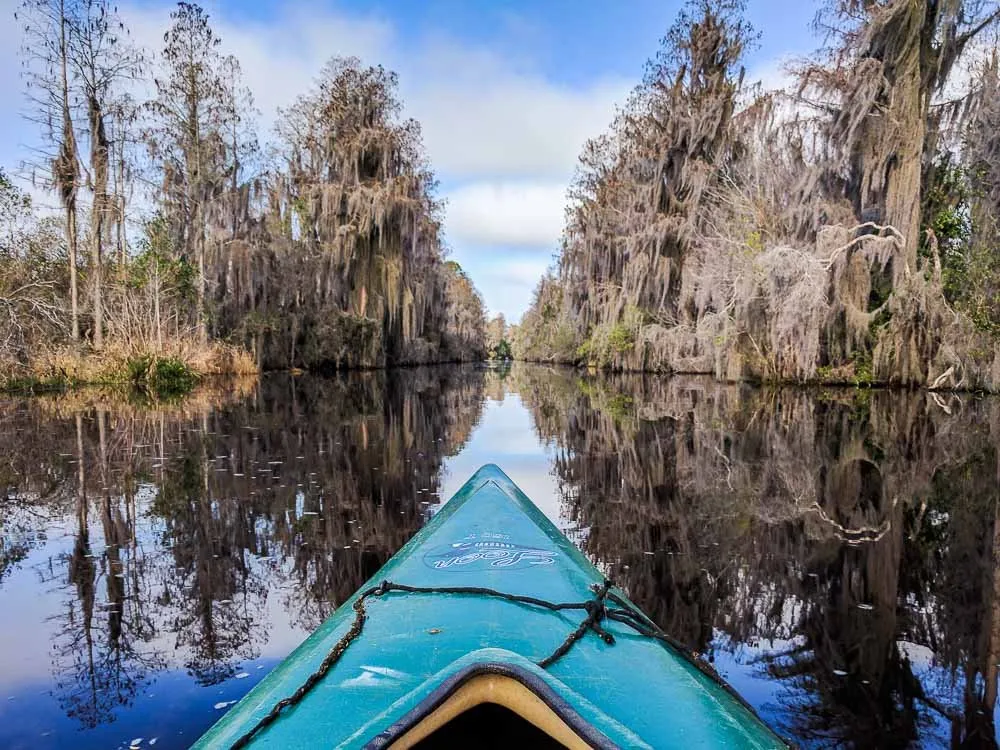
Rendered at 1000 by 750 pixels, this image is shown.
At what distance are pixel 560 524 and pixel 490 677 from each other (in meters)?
3.42

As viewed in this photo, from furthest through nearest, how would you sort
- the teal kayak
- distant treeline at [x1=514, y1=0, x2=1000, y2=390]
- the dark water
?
1. distant treeline at [x1=514, y1=0, x2=1000, y2=390]
2. the dark water
3. the teal kayak

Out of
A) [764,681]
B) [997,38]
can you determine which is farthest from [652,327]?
[764,681]

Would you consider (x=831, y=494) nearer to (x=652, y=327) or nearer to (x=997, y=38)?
(x=997, y=38)

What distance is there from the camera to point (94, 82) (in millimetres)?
13625

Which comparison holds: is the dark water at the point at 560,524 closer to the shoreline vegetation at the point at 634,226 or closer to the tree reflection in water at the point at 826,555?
the tree reflection in water at the point at 826,555

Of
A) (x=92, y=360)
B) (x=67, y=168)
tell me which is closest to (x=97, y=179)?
(x=67, y=168)

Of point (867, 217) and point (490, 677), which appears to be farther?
point (867, 217)

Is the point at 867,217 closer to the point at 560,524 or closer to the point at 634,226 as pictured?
the point at 634,226

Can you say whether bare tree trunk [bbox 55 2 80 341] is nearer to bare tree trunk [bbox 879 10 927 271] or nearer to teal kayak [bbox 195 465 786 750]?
teal kayak [bbox 195 465 786 750]

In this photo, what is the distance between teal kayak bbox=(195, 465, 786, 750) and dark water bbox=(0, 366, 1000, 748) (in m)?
0.76

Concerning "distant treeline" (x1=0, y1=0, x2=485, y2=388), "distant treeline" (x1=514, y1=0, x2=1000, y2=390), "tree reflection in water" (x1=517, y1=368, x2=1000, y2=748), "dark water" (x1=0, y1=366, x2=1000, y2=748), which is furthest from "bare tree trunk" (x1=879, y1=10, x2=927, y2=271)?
"distant treeline" (x1=0, y1=0, x2=485, y2=388)

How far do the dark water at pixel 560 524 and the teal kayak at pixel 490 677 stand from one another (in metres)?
0.76

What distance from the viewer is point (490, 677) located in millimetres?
1020

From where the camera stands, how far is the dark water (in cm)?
222
